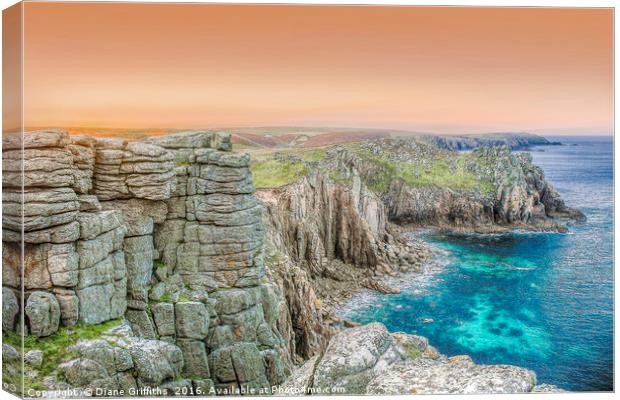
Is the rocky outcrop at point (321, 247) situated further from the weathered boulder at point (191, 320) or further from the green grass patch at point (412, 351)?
the weathered boulder at point (191, 320)

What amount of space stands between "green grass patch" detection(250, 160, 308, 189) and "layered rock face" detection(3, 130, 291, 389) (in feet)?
3.55

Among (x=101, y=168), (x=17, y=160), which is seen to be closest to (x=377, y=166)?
(x=101, y=168)

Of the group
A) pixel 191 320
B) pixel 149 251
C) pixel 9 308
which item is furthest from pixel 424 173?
pixel 9 308

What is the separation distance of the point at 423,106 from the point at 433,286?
5.24 m

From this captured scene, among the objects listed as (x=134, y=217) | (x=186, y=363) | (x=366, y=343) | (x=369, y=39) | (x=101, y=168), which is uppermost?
(x=369, y=39)

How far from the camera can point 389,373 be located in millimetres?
14430

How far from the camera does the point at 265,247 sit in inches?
703

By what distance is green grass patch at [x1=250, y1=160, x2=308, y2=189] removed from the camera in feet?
56.6

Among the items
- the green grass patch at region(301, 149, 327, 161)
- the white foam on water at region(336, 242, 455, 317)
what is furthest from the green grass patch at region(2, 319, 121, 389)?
the green grass patch at region(301, 149, 327, 161)

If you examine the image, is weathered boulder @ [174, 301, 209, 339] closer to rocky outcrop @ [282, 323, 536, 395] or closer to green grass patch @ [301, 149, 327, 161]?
rocky outcrop @ [282, 323, 536, 395]

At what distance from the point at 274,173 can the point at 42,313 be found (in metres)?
7.34

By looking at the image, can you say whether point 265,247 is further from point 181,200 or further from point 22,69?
point 22,69

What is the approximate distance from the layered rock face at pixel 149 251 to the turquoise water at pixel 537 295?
11.8ft

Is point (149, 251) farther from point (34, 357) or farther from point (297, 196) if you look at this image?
point (297, 196)
